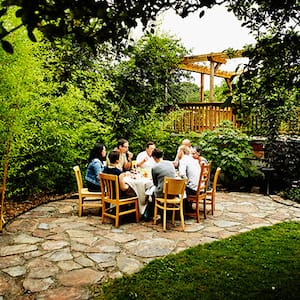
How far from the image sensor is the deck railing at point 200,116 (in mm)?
11219

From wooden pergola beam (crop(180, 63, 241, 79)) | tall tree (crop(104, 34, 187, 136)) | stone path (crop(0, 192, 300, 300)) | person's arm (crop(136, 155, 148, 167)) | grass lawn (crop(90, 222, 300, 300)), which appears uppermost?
wooden pergola beam (crop(180, 63, 241, 79))

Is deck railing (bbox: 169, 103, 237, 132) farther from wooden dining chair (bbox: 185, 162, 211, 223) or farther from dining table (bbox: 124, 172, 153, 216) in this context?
dining table (bbox: 124, 172, 153, 216)

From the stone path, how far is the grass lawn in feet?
0.77

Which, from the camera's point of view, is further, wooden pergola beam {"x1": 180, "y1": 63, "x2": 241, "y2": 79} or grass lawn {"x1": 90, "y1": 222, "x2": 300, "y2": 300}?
wooden pergola beam {"x1": 180, "y1": 63, "x2": 241, "y2": 79}

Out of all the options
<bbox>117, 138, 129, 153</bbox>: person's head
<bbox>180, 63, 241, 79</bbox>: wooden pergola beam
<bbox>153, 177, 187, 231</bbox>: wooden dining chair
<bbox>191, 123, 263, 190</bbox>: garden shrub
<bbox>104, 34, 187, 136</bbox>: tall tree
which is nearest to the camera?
<bbox>153, 177, 187, 231</bbox>: wooden dining chair

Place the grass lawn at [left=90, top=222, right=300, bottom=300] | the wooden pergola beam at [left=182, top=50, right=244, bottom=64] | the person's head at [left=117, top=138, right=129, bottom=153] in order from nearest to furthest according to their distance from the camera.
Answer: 1. the grass lawn at [left=90, top=222, right=300, bottom=300]
2. the person's head at [left=117, top=138, right=129, bottom=153]
3. the wooden pergola beam at [left=182, top=50, right=244, bottom=64]

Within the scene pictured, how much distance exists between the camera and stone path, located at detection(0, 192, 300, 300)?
11.4ft

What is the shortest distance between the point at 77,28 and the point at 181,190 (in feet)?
Result: 12.7

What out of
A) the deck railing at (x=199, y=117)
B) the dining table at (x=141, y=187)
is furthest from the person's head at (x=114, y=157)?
the deck railing at (x=199, y=117)

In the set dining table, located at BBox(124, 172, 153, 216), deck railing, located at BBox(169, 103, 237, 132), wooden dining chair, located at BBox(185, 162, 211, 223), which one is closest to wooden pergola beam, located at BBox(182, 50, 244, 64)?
deck railing, located at BBox(169, 103, 237, 132)

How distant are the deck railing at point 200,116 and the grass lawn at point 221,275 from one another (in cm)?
678

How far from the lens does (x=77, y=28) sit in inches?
65.6

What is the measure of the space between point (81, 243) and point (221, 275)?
192 cm

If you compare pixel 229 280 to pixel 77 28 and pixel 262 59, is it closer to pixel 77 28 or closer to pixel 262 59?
pixel 262 59
